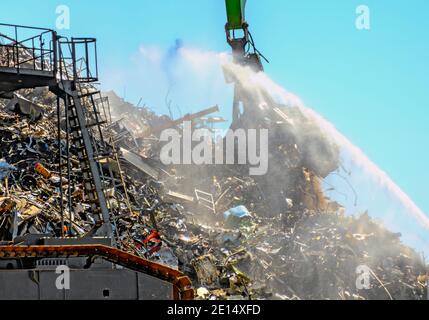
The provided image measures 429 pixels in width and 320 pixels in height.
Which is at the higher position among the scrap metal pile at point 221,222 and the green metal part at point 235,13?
the green metal part at point 235,13

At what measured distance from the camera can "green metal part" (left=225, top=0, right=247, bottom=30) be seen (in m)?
21.8

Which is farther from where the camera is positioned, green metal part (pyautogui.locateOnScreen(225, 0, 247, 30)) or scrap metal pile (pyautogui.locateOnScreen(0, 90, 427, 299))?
green metal part (pyautogui.locateOnScreen(225, 0, 247, 30))

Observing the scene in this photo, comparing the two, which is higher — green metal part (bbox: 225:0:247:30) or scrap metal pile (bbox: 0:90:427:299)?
green metal part (bbox: 225:0:247:30)

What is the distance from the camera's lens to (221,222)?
2095cm

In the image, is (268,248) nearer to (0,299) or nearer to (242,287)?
(242,287)

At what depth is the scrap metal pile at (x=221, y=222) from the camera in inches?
608

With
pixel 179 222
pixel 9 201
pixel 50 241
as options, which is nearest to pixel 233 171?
pixel 179 222

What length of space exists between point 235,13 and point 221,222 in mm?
7949

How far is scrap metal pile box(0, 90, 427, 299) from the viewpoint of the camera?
50.7 feet

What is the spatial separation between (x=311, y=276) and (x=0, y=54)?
43.4ft

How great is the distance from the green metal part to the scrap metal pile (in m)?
5.21

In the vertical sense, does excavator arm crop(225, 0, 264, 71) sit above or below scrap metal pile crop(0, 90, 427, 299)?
above

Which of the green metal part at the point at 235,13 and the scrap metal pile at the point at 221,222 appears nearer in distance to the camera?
the scrap metal pile at the point at 221,222

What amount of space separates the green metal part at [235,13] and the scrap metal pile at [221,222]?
521 cm
